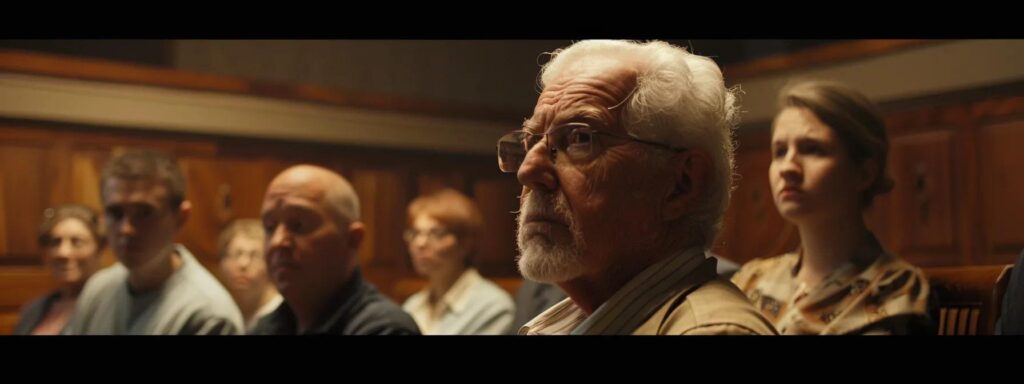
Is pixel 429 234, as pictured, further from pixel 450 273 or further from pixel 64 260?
pixel 64 260

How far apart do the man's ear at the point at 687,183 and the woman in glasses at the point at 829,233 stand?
0.40 meters

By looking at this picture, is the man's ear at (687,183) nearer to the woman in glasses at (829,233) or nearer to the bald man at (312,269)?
the woman in glasses at (829,233)

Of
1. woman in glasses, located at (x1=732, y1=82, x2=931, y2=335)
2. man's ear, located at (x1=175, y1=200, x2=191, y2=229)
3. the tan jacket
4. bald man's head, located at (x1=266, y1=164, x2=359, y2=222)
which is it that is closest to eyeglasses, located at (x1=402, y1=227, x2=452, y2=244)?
man's ear, located at (x1=175, y1=200, x2=191, y2=229)

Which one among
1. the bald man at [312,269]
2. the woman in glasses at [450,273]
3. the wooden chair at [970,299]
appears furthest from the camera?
the woman in glasses at [450,273]

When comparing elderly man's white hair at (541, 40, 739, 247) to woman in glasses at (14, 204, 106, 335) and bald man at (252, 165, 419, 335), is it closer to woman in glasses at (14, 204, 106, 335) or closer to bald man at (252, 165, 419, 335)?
bald man at (252, 165, 419, 335)

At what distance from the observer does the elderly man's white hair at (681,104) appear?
4.05 feet

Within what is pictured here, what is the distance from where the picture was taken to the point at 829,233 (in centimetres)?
170

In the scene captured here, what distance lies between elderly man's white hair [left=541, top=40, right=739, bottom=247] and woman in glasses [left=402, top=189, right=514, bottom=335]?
43.7 inches

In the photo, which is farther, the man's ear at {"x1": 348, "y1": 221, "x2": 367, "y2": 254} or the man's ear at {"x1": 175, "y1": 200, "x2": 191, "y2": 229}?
the man's ear at {"x1": 175, "y1": 200, "x2": 191, "y2": 229}

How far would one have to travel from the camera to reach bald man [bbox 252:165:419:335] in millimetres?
1736

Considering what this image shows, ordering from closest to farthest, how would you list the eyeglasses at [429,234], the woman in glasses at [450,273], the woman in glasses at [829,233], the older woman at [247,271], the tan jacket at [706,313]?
1. the tan jacket at [706,313]
2. the woman in glasses at [829,233]
3. the older woman at [247,271]
4. the woman in glasses at [450,273]
5. the eyeglasses at [429,234]

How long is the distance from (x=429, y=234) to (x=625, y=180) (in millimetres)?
1563

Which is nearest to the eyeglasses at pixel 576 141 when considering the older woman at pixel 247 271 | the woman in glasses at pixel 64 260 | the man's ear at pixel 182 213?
the older woman at pixel 247 271

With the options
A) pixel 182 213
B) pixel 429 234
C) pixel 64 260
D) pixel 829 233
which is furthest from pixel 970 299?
pixel 64 260
